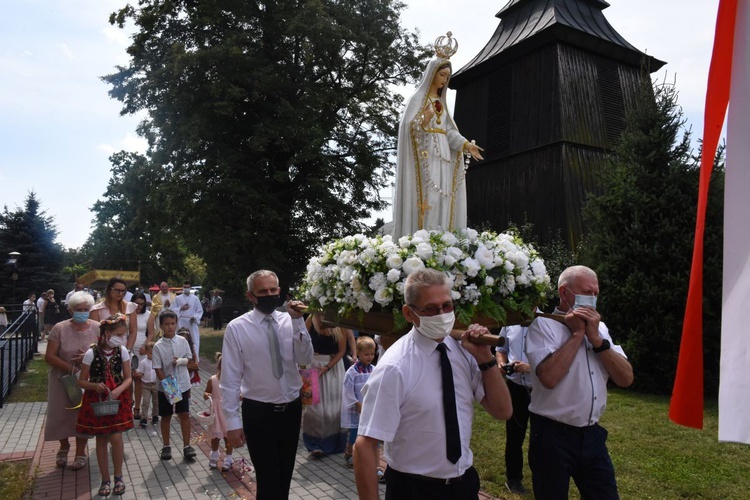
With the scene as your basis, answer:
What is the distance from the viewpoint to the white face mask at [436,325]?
262cm

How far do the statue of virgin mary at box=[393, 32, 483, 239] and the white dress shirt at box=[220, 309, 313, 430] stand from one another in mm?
1327

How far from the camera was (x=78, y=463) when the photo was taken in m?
6.87

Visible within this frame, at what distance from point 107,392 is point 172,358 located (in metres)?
1.53

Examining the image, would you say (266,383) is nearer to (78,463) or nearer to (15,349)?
(78,463)

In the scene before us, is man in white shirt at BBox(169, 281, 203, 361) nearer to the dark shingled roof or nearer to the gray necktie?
the gray necktie

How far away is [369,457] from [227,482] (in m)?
4.74

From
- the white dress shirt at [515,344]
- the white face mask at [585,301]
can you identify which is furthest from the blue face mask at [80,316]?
the white face mask at [585,301]

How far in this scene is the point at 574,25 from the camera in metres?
18.5

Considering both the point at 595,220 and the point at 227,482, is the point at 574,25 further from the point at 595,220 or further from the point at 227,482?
the point at 227,482

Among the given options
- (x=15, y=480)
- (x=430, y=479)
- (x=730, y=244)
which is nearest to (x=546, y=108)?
(x=15, y=480)

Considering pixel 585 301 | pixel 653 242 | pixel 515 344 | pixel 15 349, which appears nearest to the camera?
A: pixel 585 301

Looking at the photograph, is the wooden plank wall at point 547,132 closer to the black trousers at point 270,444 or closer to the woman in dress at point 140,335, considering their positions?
the woman in dress at point 140,335

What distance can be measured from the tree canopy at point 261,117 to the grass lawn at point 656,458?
47.6 feet

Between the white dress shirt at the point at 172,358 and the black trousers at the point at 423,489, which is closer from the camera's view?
the black trousers at the point at 423,489
